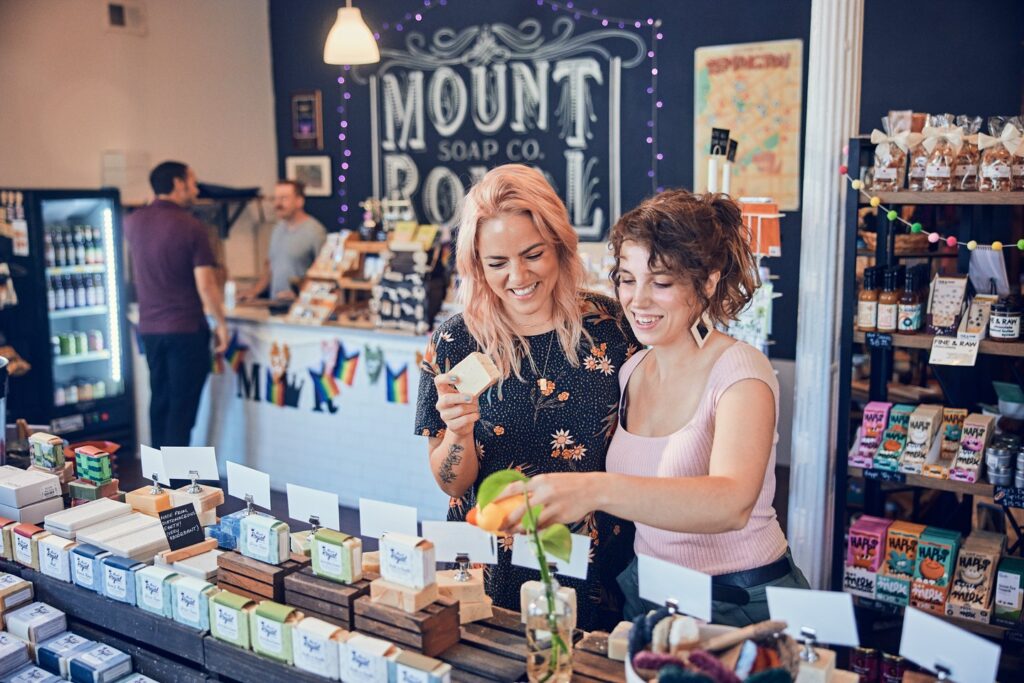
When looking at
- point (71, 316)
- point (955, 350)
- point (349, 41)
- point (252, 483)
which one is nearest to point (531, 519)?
point (252, 483)

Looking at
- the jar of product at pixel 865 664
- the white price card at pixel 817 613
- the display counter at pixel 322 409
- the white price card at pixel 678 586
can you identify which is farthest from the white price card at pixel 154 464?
the display counter at pixel 322 409

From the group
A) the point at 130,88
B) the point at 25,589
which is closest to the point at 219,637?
the point at 25,589

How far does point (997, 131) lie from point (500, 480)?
2.55 m

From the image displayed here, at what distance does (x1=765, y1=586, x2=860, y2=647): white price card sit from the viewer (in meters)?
1.46

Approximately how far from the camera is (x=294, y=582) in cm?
179

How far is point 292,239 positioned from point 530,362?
16.0ft

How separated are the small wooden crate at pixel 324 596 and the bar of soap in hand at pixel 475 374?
0.40 m

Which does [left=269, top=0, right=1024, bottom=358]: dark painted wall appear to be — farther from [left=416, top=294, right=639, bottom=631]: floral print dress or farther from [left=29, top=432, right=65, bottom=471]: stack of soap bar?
[left=29, top=432, right=65, bottom=471]: stack of soap bar

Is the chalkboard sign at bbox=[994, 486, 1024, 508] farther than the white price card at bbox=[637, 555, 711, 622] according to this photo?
Yes

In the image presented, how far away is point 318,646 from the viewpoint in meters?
1.66

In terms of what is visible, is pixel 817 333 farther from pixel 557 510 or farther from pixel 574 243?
pixel 557 510

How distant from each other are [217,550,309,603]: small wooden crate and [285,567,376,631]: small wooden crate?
0.02 m

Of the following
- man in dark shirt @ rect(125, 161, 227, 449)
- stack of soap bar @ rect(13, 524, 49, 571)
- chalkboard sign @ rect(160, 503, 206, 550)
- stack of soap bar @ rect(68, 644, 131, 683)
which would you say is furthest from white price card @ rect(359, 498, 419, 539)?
man in dark shirt @ rect(125, 161, 227, 449)

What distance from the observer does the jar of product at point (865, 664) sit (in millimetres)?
1751
